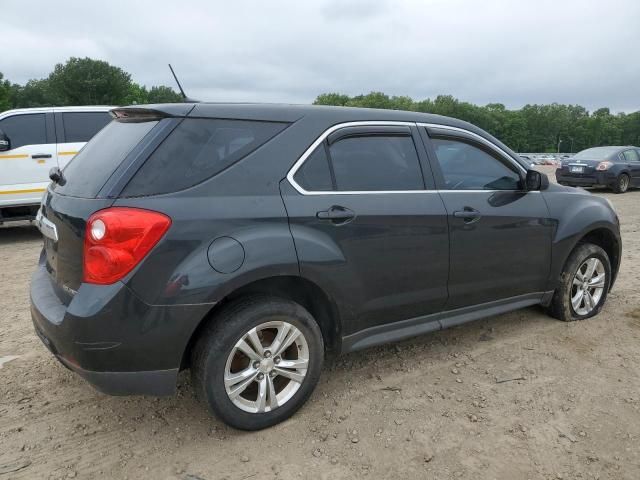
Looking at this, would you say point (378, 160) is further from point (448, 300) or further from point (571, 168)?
point (571, 168)

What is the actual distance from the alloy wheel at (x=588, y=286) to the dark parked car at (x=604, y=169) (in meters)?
12.1

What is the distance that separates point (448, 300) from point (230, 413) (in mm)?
1585

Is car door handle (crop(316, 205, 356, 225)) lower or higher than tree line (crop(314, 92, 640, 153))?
lower

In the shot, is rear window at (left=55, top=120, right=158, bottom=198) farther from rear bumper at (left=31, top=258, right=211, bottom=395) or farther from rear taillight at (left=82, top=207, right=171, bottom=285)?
rear bumper at (left=31, top=258, right=211, bottom=395)

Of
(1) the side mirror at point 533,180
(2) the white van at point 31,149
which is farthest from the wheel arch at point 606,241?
(2) the white van at point 31,149

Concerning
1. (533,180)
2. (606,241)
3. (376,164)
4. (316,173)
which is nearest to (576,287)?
(606,241)

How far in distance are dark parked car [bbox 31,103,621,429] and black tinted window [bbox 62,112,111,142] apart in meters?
5.77

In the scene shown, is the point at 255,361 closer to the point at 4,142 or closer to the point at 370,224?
the point at 370,224

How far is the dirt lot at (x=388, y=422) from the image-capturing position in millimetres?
2537

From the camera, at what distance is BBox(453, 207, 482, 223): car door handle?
3355mm

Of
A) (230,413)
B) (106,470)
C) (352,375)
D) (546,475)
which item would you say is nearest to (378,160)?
(352,375)

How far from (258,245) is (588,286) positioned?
3.15 metres

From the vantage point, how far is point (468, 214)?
11.1ft

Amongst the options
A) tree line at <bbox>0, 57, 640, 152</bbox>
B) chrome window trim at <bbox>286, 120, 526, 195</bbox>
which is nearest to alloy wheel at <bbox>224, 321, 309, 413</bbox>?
chrome window trim at <bbox>286, 120, 526, 195</bbox>
